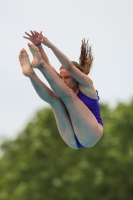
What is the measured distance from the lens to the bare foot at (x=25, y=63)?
1731 cm

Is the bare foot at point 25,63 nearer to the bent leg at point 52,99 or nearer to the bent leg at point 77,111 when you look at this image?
the bent leg at point 52,99

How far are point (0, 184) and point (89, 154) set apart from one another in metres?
6.59

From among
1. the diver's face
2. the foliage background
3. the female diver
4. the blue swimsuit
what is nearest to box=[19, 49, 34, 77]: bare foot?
the female diver

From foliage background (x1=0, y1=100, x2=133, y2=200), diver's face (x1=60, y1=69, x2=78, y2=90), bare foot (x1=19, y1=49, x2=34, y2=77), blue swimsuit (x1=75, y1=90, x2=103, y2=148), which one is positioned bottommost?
foliage background (x1=0, y1=100, x2=133, y2=200)

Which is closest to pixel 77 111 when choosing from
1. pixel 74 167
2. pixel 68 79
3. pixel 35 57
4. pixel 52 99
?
pixel 52 99

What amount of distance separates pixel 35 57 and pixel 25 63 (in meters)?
0.26

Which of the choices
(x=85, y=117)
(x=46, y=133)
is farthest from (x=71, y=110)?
(x=46, y=133)

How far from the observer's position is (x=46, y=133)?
51.3 metres

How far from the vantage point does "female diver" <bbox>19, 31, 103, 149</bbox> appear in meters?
17.3

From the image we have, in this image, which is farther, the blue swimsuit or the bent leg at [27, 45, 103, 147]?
the blue swimsuit

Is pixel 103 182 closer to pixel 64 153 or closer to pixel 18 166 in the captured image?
pixel 64 153

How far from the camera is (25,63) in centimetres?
1745

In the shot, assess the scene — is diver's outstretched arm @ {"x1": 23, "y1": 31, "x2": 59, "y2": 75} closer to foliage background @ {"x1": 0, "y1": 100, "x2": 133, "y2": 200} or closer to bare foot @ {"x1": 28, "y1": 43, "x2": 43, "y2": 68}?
bare foot @ {"x1": 28, "y1": 43, "x2": 43, "y2": 68}

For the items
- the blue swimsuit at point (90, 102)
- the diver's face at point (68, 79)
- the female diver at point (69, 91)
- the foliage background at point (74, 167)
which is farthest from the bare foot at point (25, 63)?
the foliage background at point (74, 167)
